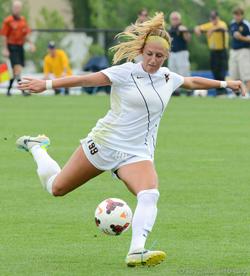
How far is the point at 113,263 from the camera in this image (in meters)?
8.57

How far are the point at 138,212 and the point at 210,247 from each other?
105 centimetres

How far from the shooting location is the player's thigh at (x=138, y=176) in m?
8.56

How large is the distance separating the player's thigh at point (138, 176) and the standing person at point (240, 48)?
68.0ft

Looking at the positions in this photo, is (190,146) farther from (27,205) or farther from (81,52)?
(81,52)

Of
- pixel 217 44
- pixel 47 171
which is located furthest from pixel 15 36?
pixel 47 171

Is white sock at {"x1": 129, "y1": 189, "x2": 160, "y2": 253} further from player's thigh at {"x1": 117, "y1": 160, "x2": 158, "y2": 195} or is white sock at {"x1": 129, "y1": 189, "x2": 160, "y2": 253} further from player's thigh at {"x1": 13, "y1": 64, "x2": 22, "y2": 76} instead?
player's thigh at {"x1": 13, "y1": 64, "x2": 22, "y2": 76}

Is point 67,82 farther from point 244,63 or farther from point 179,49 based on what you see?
point 179,49

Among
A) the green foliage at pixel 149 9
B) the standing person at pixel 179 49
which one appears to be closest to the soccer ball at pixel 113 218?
the standing person at pixel 179 49

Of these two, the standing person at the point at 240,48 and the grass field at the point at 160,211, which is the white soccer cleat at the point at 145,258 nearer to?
the grass field at the point at 160,211

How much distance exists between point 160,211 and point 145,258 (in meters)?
2.87

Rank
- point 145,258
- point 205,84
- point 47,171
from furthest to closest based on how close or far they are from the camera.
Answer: point 47,171, point 205,84, point 145,258

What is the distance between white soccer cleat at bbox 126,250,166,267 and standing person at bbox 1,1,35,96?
73.1 feet

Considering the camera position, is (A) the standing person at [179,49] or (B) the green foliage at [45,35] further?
(B) the green foliage at [45,35]

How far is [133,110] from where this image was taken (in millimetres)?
8820
